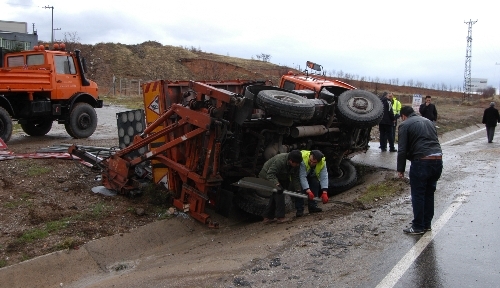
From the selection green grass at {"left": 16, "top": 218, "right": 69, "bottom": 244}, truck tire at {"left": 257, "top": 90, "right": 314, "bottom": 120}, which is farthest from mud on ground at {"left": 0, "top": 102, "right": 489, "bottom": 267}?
truck tire at {"left": 257, "top": 90, "right": 314, "bottom": 120}

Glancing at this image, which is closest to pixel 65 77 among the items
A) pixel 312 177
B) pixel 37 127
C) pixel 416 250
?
pixel 37 127

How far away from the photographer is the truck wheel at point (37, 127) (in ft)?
47.4

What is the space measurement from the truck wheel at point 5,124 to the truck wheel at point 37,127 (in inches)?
86.0

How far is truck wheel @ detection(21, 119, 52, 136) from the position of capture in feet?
47.4

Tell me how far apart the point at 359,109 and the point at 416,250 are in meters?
4.00

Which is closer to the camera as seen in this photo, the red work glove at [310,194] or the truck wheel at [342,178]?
the red work glove at [310,194]

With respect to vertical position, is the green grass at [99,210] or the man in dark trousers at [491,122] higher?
the man in dark trousers at [491,122]

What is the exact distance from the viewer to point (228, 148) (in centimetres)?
770

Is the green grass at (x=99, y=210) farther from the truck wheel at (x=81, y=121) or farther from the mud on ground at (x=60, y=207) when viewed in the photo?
the truck wheel at (x=81, y=121)

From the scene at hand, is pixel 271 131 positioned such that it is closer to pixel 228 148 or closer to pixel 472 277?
pixel 228 148

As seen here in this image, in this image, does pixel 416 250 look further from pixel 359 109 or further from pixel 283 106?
pixel 359 109

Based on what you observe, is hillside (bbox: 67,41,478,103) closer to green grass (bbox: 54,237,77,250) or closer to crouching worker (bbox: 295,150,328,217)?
crouching worker (bbox: 295,150,328,217)

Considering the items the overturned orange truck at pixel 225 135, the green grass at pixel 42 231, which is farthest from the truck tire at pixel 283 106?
the green grass at pixel 42 231

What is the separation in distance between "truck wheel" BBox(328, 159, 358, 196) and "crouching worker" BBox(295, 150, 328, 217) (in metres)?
1.48
